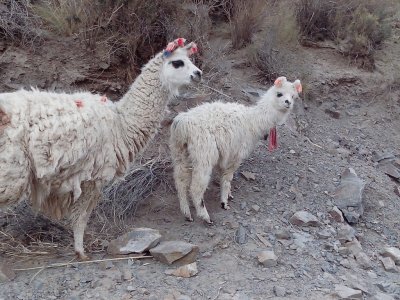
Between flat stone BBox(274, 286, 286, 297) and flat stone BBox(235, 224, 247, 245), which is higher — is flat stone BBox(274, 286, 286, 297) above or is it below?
below

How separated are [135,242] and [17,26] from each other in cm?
368

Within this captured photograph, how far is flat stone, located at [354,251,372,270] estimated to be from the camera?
5.40 metres

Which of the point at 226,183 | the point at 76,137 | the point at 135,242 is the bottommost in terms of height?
the point at 135,242

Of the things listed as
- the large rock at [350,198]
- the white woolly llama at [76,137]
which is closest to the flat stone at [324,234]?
the large rock at [350,198]

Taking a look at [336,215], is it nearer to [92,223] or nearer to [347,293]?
[347,293]

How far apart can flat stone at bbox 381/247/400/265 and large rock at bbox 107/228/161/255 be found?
2418mm

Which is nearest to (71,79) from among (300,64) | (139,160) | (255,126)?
(139,160)

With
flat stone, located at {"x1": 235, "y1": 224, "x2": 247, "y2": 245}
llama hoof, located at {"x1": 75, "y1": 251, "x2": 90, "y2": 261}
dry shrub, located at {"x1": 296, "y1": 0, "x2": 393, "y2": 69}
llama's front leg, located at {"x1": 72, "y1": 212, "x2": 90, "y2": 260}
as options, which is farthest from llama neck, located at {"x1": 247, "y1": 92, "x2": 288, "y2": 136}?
dry shrub, located at {"x1": 296, "y1": 0, "x2": 393, "y2": 69}

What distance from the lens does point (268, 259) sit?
507 cm

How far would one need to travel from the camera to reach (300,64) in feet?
29.6

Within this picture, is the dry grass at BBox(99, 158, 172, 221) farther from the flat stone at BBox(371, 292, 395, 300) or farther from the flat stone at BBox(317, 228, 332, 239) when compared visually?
the flat stone at BBox(371, 292, 395, 300)

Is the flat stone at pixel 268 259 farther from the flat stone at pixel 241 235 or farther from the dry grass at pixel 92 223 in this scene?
the dry grass at pixel 92 223

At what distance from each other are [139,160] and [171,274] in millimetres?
2117

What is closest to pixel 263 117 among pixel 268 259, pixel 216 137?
pixel 216 137
